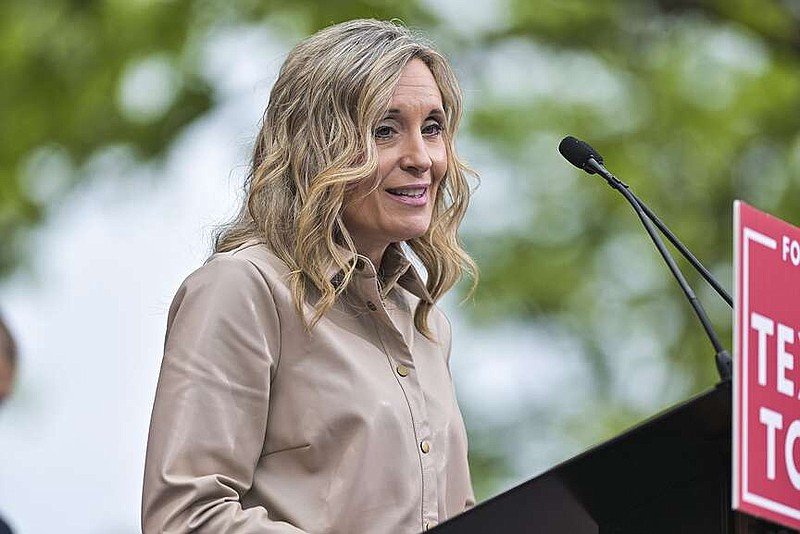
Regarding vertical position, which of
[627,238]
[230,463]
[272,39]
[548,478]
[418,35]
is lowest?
[627,238]

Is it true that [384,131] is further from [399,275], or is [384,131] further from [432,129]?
[399,275]

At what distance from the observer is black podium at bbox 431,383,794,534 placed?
259 centimetres

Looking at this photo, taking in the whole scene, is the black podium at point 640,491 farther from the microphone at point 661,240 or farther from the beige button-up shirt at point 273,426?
the beige button-up shirt at point 273,426

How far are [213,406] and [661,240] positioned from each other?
2.70ft

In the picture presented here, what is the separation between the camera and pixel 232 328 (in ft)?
10.6

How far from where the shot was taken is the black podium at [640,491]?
8.50ft

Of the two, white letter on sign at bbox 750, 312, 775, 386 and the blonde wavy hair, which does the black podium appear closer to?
white letter on sign at bbox 750, 312, 775, 386

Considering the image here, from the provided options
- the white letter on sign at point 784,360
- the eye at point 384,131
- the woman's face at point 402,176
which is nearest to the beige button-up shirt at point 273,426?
the woman's face at point 402,176

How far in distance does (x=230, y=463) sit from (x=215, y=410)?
92mm

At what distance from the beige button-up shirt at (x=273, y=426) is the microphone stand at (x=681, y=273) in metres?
0.54

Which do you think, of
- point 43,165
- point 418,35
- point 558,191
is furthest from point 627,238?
point 418,35

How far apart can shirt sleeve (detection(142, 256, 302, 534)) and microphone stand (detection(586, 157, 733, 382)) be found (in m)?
0.64

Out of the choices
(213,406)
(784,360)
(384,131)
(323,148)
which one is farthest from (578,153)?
(784,360)

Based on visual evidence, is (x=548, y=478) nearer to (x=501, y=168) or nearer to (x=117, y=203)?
(x=117, y=203)
